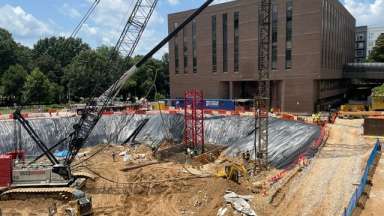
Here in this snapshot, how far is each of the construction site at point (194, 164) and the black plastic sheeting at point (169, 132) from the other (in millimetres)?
137

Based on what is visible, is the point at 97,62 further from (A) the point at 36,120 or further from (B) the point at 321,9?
(B) the point at 321,9

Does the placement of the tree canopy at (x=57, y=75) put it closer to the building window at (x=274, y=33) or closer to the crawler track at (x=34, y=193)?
the building window at (x=274, y=33)

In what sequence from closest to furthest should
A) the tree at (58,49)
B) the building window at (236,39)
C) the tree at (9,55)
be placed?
the building window at (236,39) < the tree at (9,55) < the tree at (58,49)

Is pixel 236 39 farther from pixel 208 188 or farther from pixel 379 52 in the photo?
pixel 379 52

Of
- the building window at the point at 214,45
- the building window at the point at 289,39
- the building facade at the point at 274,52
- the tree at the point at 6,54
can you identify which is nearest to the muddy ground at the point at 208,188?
the building facade at the point at 274,52

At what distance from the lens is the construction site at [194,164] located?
2147 cm

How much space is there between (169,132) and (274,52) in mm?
24886

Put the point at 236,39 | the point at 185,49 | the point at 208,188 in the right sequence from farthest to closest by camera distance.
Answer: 1. the point at 185,49
2. the point at 236,39
3. the point at 208,188

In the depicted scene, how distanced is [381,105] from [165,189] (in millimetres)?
40248

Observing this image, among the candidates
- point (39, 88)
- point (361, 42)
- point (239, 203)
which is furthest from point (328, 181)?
point (361, 42)

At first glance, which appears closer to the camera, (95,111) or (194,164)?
(95,111)

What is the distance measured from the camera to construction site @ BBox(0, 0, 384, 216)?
2147 centimetres

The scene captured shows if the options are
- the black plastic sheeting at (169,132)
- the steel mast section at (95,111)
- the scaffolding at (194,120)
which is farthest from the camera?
the scaffolding at (194,120)

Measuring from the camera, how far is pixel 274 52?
199 feet
